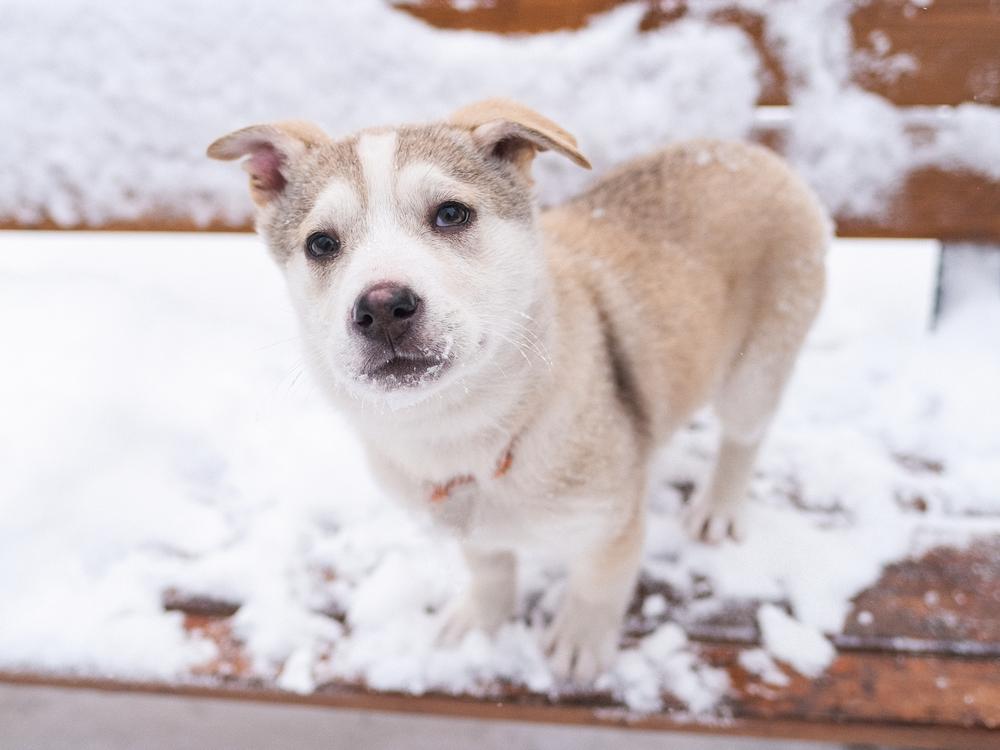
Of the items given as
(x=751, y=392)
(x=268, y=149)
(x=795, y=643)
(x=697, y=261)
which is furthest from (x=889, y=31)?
(x=268, y=149)

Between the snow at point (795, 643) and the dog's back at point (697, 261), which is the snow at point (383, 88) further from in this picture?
the snow at point (795, 643)

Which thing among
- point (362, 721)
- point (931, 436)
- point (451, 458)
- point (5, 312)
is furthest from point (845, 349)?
point (5, 312)

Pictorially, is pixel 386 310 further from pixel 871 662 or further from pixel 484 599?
pixel 871 662

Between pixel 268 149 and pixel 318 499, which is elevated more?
pixel 268 149

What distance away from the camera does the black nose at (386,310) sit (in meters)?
1.28

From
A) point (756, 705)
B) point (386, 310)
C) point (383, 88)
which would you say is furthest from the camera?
point (383, 88)

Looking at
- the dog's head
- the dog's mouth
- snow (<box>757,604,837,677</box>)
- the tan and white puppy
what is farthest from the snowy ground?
the dog's mouth

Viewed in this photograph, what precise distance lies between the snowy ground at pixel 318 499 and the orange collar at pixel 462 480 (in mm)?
179

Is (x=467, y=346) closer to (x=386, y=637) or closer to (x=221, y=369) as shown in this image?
(x=386, y=637)

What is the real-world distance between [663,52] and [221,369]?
214 centimetres

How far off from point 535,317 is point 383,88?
5.62 ft

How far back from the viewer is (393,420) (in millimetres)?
1537

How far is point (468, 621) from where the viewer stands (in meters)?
2.06

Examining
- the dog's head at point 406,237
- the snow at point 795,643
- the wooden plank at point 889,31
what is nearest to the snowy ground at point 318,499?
the snow at point 795,643
